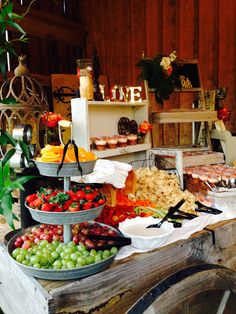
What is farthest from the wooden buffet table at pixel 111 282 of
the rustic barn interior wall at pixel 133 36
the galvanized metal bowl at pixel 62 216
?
the rustic barn interior wall at pixel 133 36

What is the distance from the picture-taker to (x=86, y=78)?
8.80 feet

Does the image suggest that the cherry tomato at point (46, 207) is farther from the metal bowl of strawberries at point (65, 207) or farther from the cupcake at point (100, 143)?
the cupcake at point (100, 143)

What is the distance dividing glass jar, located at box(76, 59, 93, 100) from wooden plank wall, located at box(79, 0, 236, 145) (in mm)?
2485

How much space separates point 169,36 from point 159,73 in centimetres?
225

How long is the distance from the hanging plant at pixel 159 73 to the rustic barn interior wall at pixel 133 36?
1586mm

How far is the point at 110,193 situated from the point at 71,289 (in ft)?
2.89

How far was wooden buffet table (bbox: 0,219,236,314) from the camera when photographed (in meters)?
1.26

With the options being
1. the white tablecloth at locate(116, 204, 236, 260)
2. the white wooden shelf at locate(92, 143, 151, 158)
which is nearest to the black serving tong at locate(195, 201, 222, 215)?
the white tablecloth at locate(116, 204, 236, 260)

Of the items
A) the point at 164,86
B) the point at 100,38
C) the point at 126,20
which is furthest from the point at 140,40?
the point at 164,86

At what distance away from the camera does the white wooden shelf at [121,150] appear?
276 centimetres

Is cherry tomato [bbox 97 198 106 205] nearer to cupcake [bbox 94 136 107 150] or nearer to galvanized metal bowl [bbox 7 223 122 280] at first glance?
galvanized metal bowl [bbox 7 223 122 280]

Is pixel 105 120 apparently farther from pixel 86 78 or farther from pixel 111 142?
pixel 86 78

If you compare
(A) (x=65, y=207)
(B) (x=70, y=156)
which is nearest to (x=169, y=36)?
(B) (x=70, y=156)

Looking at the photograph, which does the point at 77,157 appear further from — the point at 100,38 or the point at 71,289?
the point at 100,38
